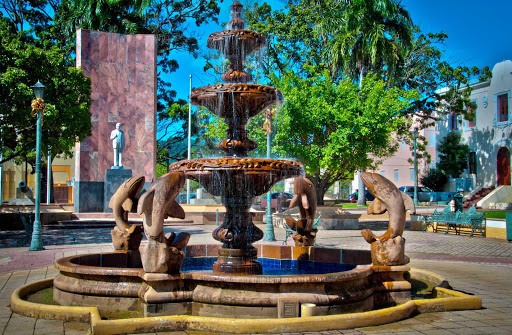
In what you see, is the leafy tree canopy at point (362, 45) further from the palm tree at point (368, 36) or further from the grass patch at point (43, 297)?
the grass patch at point (43, 297)

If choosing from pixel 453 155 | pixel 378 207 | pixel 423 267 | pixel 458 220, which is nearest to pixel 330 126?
pixel 458 220

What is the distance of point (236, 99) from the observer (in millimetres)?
7809

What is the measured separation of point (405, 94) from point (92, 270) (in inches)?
981

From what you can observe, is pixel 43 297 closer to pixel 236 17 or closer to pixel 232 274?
pixel 232 274

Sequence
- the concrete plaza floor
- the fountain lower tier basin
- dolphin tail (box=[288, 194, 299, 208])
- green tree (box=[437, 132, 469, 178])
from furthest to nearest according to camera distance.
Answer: green tree (box=[437, 132, 469, 178]), dolphin tail (box=[288, 194, 299, 208]), the fountain lower tier basin, the concrete plaza floor

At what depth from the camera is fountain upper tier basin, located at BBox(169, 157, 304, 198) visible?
6.95 m

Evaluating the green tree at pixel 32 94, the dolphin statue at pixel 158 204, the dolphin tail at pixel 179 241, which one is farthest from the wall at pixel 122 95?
the dolphin statue at pixel 158 204

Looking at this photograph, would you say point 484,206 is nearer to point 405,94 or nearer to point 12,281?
point 405,94

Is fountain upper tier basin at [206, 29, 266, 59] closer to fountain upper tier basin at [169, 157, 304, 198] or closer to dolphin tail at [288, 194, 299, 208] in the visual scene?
fountain upper tier basin at [169, 157, 304, 198]

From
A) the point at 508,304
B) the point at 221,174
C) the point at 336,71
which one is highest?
the point at 336,71

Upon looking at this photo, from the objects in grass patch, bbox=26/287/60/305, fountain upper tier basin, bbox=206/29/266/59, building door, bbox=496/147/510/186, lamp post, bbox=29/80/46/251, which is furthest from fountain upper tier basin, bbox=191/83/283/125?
building door, bbox=496/147/510/186

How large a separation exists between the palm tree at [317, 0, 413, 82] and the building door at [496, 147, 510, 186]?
11173 mm

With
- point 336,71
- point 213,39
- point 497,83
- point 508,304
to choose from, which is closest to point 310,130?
point 336,71

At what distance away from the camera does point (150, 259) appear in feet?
19.8
